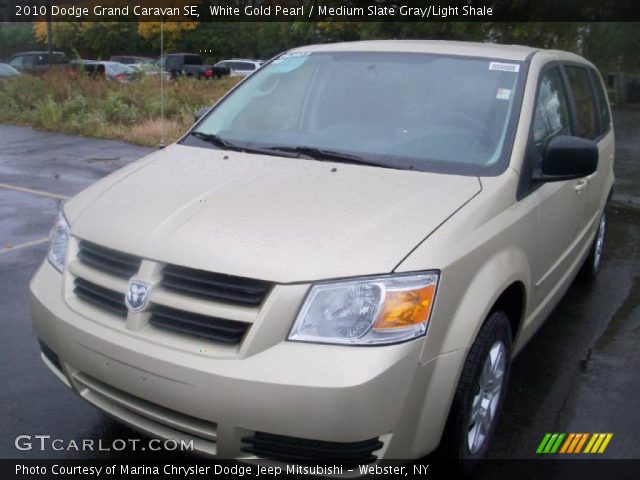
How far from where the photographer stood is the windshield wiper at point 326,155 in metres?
3.43

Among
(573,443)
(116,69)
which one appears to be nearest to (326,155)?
(573,443)

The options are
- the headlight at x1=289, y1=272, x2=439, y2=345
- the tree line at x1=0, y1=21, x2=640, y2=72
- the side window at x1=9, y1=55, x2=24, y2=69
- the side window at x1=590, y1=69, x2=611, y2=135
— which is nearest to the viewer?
the headlight at x1=289, y1=272, x2=439, y2=345

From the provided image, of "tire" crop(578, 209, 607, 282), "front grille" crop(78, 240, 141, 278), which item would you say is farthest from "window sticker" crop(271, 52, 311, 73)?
"tire" crop(578, 209, 607, 282)

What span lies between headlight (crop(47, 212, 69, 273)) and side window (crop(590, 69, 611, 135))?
12.8 ft

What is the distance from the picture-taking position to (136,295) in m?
2.65

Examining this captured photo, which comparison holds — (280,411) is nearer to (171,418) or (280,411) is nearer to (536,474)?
(171,418)

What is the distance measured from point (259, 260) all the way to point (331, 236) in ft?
1.00

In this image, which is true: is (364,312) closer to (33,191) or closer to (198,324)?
(198,324)

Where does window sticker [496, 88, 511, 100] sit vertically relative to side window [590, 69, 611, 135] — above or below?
above

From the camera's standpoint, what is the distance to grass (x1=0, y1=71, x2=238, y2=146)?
14.6m

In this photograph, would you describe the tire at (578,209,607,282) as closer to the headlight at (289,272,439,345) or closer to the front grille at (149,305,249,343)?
the headlight at (289,272,439,345)

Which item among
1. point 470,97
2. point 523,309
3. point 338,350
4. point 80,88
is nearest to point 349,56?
point 470,97

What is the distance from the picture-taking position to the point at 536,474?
3.13 meters

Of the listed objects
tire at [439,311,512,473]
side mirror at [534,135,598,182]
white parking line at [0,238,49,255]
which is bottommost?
white parking line at [0,238,49,255]
